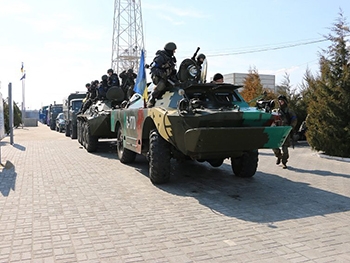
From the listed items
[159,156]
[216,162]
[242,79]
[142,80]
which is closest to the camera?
[159,156]

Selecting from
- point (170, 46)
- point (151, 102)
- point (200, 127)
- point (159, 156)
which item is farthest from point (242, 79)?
point (200, 127)

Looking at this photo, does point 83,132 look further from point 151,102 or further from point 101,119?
point 151,102

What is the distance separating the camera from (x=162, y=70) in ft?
23.9

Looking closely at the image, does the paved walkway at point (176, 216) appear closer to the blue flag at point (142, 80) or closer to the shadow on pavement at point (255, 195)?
the shadow on pavement at point (255, 195)

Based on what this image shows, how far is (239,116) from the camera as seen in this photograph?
5.93 meters

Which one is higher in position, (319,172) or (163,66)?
(163,66)

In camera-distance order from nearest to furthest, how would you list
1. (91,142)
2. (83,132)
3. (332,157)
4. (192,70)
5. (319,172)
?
1. (192,70)
2. (319,172)
3. (332,157)
4. (91,142)
5. (83,132)

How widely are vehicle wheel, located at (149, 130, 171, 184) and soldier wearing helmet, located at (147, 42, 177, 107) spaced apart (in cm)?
100

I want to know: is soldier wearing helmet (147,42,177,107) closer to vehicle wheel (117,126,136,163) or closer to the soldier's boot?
the soldier's boot

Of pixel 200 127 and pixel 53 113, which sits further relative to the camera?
pixel 53 113

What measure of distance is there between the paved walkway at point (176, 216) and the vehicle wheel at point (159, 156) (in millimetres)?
252

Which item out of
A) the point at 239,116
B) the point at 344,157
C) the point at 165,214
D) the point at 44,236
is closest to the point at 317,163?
the point at 344,157

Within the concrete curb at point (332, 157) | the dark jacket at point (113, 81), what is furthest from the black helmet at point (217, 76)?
the dark jacket at point (113, 81)

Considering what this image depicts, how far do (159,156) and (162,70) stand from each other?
1745 millimetres
